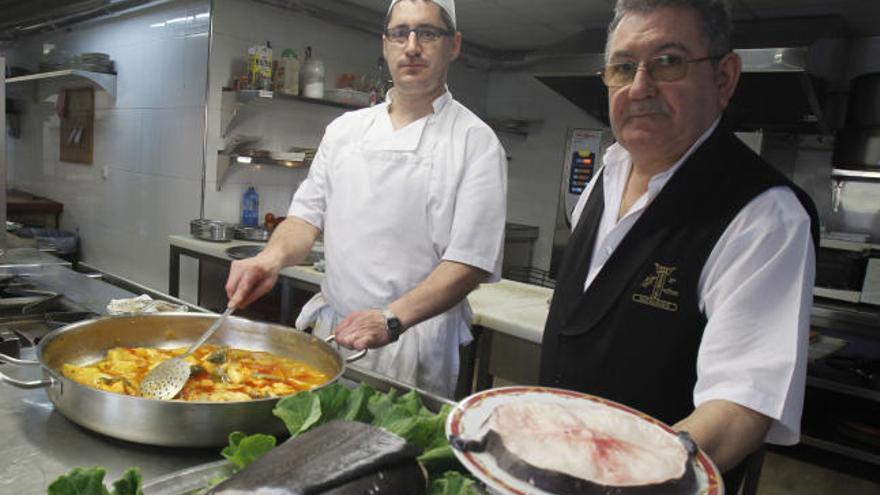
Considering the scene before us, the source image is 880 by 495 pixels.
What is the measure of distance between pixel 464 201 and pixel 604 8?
3397mm

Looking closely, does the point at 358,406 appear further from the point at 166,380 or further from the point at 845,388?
the point at 845,388

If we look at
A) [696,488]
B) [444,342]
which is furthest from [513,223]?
[696,488]

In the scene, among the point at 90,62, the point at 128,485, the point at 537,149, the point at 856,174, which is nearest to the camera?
the point at 128,485

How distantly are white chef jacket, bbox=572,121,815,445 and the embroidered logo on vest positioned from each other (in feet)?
0.19

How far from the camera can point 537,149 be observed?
6574 millimetres

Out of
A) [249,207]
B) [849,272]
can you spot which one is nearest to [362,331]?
[249,207]

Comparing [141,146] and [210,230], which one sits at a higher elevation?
[141,146]

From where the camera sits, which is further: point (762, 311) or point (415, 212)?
point (415, 212)

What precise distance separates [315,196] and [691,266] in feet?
4.29

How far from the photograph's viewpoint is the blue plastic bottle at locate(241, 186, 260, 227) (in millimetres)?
4754

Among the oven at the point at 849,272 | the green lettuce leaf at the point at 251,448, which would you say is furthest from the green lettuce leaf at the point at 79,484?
the oven at the point at 849,272

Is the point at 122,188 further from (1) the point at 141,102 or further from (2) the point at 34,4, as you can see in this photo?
(2) the point at 34,4

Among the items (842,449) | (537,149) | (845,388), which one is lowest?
(842,449)

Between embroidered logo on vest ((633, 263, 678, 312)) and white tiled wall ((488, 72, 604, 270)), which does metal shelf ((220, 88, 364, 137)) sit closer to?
white tiled wall ((488, 72, 604, 270))
